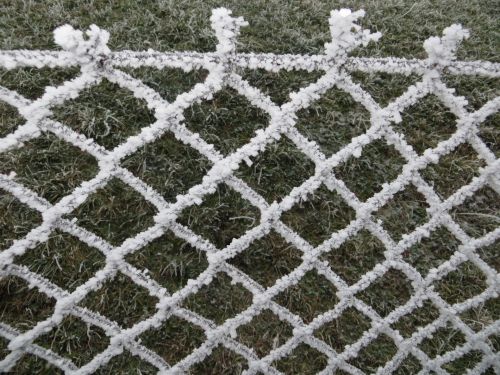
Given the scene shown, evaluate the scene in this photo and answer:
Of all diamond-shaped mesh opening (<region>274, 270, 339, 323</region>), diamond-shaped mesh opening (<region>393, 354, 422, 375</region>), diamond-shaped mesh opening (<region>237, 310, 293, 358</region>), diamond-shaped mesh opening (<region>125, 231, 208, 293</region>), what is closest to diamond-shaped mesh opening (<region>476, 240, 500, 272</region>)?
diamond-shaped mesh opening (<region>393, 354, 422, 375</region>)

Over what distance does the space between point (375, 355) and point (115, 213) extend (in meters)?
1.45

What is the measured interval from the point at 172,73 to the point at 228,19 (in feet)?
5.23

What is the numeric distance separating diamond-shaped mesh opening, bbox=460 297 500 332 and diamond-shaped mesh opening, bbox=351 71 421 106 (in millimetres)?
1250

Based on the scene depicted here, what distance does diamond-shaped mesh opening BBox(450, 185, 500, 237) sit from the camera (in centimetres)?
217

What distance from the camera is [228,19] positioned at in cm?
91

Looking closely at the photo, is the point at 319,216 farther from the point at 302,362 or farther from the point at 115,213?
the point at 115,213

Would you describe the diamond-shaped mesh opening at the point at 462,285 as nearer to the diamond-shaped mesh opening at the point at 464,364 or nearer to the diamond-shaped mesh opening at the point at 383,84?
the diamond-shaped mesh opening at the point at 464,364

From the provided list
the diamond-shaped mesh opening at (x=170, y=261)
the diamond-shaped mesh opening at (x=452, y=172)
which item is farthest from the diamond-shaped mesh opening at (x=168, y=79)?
the diamond-shaped mesh opening at (x=452, y=172)

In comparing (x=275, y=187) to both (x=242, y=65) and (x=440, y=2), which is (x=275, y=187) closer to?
(x=242, y=65)

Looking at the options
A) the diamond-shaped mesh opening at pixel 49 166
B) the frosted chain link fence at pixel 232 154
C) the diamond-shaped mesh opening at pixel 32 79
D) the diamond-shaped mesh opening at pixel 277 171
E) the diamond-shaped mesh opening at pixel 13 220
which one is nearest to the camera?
the frosted chain link fence at pixel 232 154

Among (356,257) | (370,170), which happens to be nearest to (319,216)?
(356,257)

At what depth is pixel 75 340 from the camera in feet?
5.95

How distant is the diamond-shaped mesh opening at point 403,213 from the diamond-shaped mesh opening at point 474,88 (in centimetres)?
74

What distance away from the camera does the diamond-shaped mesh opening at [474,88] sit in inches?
97.7
